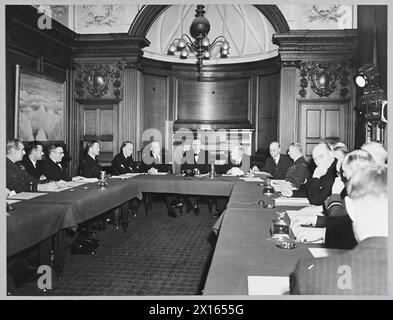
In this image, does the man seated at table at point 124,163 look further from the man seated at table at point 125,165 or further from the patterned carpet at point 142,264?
the patterned carpet at point 142,264

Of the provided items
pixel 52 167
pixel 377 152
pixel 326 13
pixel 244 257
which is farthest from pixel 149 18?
pixel 244 257

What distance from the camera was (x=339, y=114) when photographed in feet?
26.6

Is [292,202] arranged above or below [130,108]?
below

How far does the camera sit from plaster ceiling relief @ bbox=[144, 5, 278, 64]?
9406 millimetres

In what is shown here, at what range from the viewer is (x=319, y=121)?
813 cm

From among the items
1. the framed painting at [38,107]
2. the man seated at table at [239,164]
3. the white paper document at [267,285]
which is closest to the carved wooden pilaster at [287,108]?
the man seated at table at [239,164]

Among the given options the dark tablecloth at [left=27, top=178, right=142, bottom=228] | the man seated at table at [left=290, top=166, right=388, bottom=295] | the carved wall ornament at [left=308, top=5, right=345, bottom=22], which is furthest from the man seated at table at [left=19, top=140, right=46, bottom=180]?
the carved wall ornament at [left=308, top=5, right=345, bottom=22]

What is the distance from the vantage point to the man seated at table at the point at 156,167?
6.98m

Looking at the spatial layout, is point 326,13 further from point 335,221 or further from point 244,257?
point 244,257

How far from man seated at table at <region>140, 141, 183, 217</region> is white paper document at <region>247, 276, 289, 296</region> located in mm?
5166

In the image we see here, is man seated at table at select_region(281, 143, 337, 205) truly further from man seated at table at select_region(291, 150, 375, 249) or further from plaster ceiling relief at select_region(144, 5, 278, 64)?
plaster ceiling relief at select_region(144, 5, 278, 64)

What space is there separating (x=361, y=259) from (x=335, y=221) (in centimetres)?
141

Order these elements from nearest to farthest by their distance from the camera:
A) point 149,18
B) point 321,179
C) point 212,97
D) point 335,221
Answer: point 335,221 < point 321,179 < point 149,18 < point 212,97
